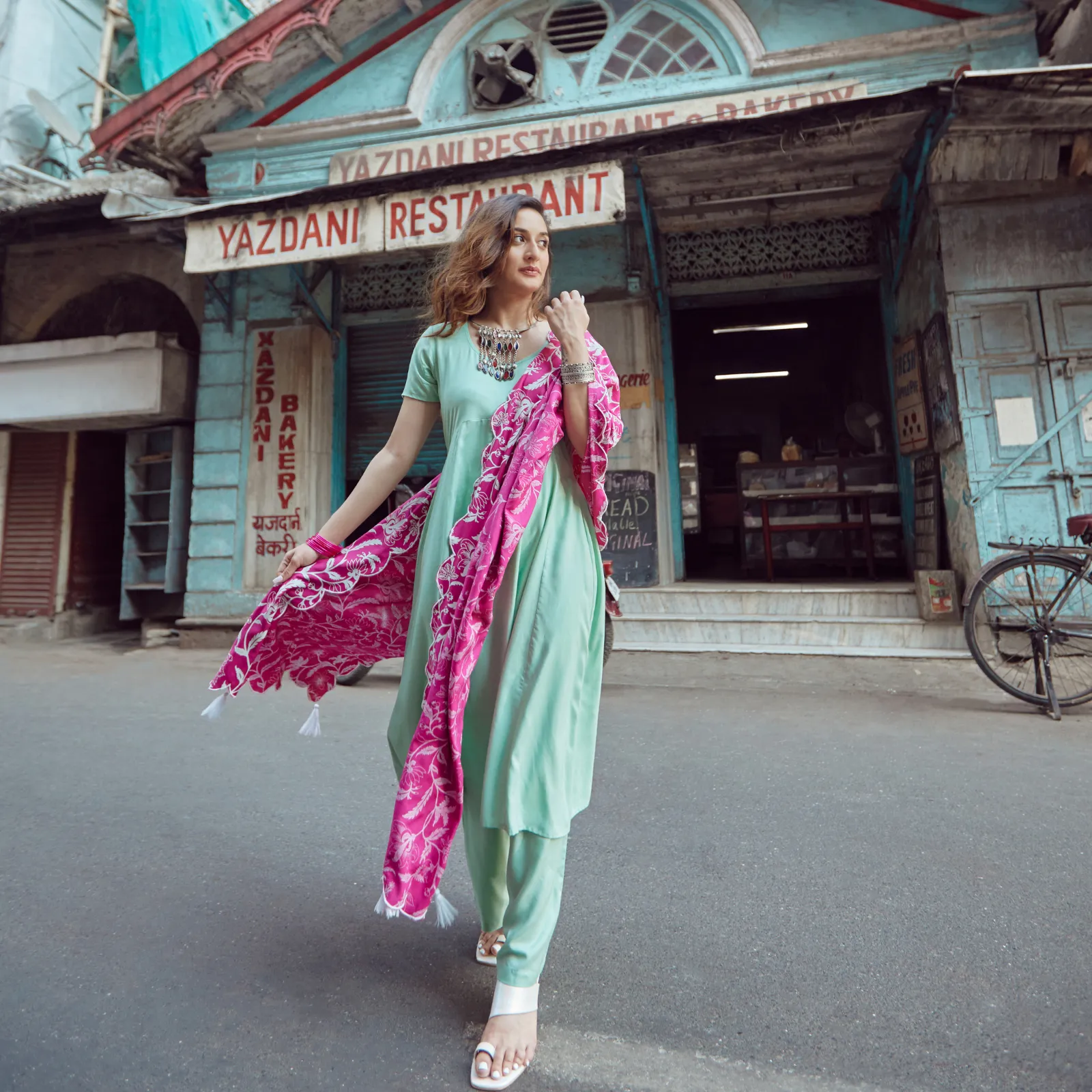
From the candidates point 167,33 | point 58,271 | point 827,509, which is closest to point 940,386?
point 827,509

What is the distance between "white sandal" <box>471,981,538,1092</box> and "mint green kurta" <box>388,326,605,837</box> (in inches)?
10.5

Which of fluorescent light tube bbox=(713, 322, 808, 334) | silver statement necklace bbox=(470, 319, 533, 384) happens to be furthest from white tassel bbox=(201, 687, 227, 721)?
fluorescent light tube bbox=(713, 322, 808, 334)

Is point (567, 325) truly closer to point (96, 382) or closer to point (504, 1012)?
point (504, 1012)

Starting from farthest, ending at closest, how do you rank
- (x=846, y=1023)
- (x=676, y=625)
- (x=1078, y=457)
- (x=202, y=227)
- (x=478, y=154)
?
1. (x=478, y=154)
2. (x=202, y=227)
3. (x=676, y=625)
4. (x=1078, y=457)
5. (x=846, y=1023)

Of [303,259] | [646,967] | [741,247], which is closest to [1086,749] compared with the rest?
[646,967]

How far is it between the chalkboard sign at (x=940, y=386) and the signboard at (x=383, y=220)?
107 inches

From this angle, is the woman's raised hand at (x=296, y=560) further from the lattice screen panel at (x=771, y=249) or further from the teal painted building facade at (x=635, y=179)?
the lattice screen panel at (x=771, y=249)

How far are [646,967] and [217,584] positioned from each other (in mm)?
6677

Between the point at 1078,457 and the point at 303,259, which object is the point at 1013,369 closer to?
the point at 1078,457

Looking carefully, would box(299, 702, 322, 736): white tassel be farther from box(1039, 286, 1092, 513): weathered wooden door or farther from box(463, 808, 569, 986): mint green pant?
box(1039, 286, 1092, 513): weathered wooden door

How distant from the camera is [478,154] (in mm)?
6797

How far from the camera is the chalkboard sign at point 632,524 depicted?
21.2ft

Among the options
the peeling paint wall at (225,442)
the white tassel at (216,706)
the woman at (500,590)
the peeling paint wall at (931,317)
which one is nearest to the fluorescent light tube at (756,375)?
the peeling paint wall at (931,317)

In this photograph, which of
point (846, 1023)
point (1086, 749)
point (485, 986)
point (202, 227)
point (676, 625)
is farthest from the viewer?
point (202, 227)
